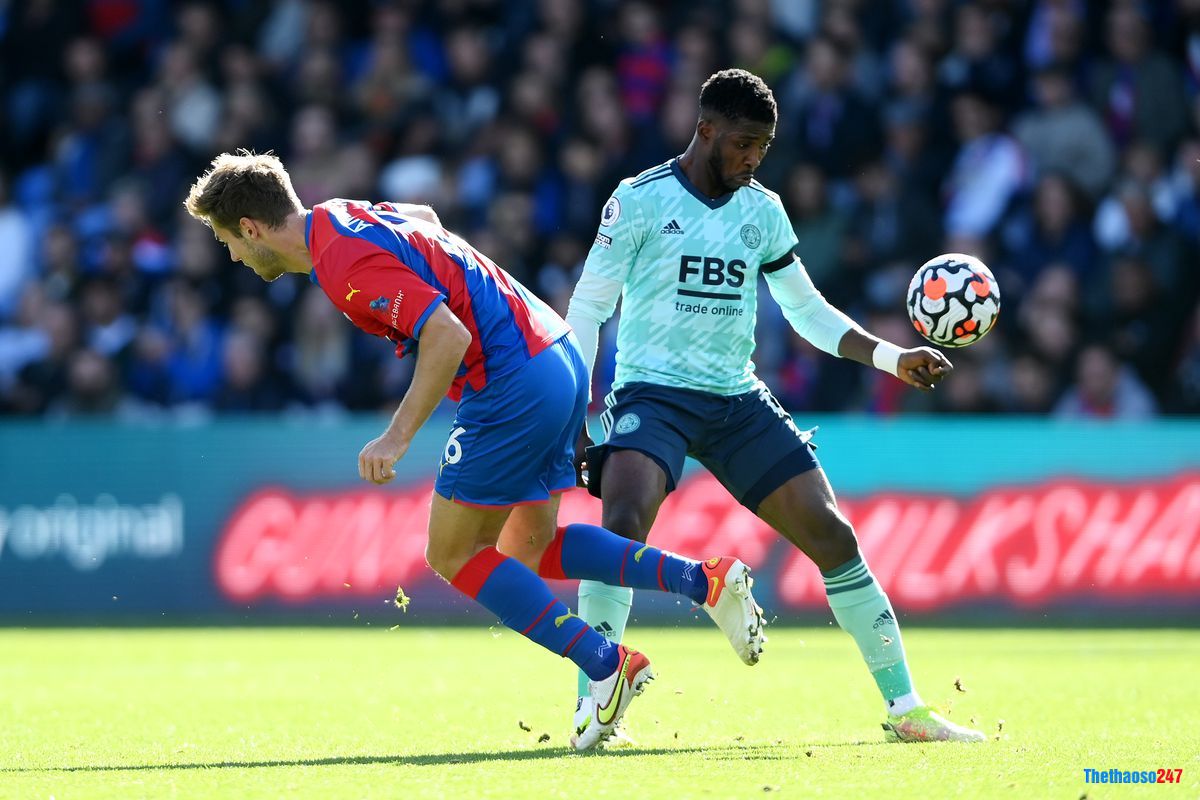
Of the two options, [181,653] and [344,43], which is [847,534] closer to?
[181,653]

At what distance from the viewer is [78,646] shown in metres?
12.0

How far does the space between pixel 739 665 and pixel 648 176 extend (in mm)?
4135

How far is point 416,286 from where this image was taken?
19.6 ft

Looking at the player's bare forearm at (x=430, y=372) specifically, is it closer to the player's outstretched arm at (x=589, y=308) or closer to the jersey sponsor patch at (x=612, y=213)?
the player's outstretched arm at (x=589, y=308)

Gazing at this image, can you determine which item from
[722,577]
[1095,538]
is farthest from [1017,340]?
[722,577]

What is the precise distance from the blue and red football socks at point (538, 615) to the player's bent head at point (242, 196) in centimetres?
140

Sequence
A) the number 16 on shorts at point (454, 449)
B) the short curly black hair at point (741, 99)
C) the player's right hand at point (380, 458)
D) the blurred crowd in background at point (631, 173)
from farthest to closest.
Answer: the blurred crowd in background at point (631, 173), the short curly black hair at point (741, 99), the number 16 on shorts at point (454, 449), the player's right hand at point (380, 458)

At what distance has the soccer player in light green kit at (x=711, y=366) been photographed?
665cm

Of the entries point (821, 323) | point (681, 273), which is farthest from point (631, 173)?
point (681, 273)

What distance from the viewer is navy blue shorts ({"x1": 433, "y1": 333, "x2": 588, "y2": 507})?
621 centimetres

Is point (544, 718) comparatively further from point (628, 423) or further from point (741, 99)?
point (741, 99)

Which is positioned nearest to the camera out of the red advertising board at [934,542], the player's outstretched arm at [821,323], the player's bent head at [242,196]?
the player's bent head at [242,196]

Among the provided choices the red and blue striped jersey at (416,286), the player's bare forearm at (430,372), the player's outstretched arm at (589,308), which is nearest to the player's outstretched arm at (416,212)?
the red and blue striped jersey at (416,286)

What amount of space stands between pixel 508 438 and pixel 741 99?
1527 millimetres
